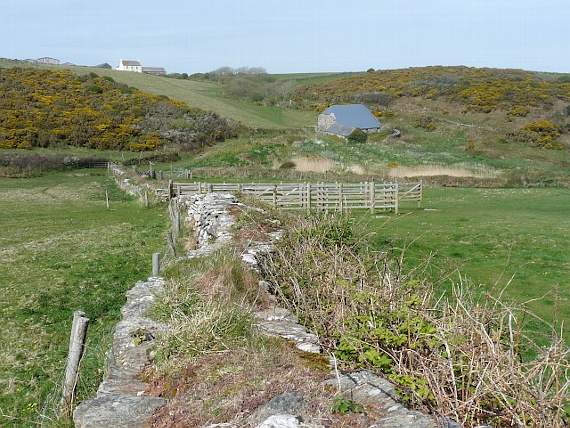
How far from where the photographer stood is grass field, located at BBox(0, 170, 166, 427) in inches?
313

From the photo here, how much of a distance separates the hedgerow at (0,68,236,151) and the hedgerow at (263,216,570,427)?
5410 centimetres

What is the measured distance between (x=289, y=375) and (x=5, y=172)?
4523 centimetres

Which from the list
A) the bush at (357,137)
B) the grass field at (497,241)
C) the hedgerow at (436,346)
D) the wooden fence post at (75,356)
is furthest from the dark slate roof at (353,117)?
the wooden fence post at (75,356)

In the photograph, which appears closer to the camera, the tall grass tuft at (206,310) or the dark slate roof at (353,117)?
the tall grass tuft at (206,310)

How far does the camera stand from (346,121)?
67875mm

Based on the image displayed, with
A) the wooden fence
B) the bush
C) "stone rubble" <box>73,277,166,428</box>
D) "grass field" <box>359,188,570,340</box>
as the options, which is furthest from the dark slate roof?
"stone rubble" <box>73,277,166,428</box>

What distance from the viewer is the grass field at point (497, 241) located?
534 inches

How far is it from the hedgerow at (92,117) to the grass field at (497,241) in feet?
120

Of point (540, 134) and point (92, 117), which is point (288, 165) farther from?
point (540, 134)

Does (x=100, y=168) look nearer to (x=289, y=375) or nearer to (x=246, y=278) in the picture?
(x=246, y=278)

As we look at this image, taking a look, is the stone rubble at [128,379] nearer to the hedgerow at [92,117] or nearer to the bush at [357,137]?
the hedgerow at [92,117]

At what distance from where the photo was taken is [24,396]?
7.98 m

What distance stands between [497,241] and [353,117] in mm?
51041

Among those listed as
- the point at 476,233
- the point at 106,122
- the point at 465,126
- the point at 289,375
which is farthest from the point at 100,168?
the point at 289,375
